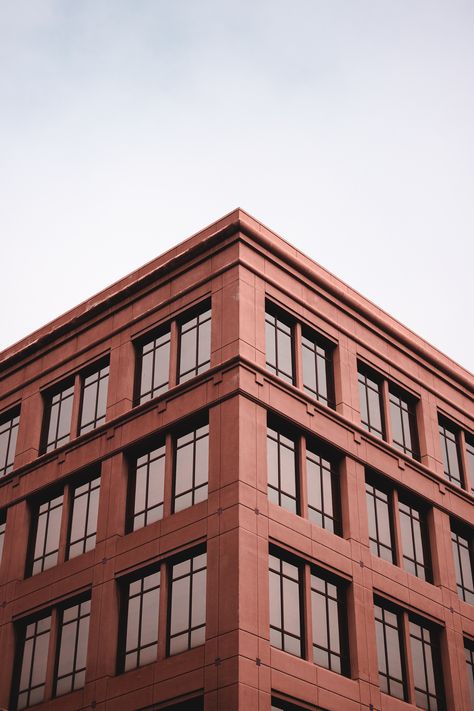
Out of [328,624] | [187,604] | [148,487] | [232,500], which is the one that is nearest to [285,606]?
[328,624]

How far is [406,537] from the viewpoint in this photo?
142ft

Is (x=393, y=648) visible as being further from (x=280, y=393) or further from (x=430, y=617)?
(x=280, y=393)

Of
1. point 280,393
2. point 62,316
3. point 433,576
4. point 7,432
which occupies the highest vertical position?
point 62,316

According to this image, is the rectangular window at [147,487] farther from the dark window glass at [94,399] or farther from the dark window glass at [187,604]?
the dark window glass at [94,399]

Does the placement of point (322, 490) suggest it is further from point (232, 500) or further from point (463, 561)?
point (463, 561)

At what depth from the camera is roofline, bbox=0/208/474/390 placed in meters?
42.9

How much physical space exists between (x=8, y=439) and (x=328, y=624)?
632 inches

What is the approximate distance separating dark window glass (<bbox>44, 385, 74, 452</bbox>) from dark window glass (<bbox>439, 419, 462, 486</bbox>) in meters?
14.8

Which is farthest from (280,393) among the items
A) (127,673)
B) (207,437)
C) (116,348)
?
(127,673)

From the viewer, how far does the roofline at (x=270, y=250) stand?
42938mm

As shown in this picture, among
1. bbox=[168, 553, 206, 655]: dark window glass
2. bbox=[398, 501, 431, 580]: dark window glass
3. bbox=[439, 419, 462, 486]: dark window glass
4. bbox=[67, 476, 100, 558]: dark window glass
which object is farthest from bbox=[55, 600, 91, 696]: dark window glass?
bbox=[439, 419, 462, 486]: dark window glass

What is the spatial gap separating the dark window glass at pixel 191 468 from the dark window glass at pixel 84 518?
3.76m

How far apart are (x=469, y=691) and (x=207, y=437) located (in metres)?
13.1

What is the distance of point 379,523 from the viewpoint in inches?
1668
